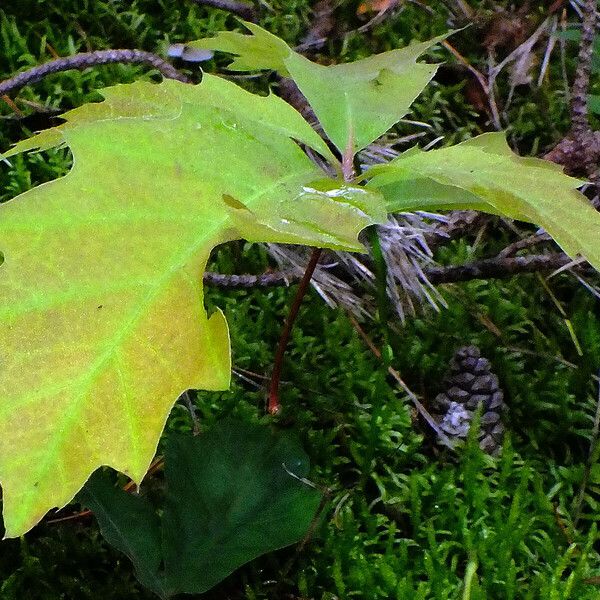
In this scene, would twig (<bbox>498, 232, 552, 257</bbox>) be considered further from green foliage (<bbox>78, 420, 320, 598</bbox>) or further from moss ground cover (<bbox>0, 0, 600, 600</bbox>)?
green foliage (<bbox>78, 420, 320, 598</bbox>)

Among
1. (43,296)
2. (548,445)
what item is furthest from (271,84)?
(43,296)

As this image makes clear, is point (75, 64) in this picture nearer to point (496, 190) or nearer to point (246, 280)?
point (246, 280)

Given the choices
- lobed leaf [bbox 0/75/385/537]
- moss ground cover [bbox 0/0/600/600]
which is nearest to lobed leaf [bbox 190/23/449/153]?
lobed leaf [bbox 0/75/385/537]

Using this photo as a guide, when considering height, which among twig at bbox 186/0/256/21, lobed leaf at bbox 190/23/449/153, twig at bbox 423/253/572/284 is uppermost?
lobed leaf at bbox 190/23/449/153

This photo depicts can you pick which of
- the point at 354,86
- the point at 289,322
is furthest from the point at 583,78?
the point at 289,322

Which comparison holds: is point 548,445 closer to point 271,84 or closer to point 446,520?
point 446,520

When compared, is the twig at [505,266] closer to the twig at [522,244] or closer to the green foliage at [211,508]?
the twig at [522,244]

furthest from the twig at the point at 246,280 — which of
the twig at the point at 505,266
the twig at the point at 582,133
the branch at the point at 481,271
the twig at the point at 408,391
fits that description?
the twig at the point at 582,133
